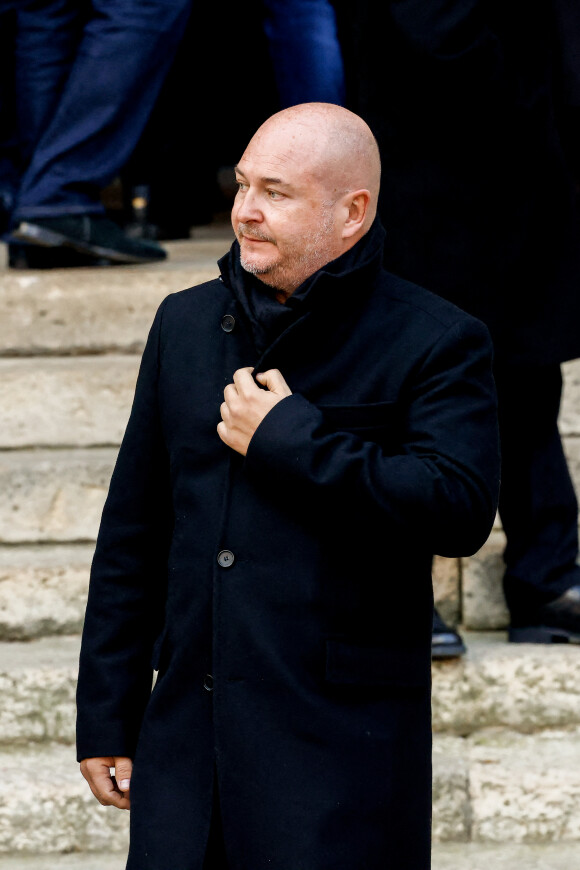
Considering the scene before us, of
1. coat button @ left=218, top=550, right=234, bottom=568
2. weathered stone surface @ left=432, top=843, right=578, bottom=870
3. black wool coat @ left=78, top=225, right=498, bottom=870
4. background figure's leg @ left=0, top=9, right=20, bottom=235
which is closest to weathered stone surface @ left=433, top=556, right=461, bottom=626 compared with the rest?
weathered stone surface @ left=432, top=843, right=578, bottom=870

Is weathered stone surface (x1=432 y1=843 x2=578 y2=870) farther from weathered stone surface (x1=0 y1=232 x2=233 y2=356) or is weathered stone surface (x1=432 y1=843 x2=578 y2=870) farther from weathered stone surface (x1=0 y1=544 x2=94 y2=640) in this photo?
weathered stone surface (x1=0 y1=232 x2=233 y2=356)

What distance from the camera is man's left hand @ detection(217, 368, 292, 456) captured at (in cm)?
162

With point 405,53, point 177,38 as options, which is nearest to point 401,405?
point 405,53

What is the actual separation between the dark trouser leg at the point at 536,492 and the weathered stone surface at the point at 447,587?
0.18m

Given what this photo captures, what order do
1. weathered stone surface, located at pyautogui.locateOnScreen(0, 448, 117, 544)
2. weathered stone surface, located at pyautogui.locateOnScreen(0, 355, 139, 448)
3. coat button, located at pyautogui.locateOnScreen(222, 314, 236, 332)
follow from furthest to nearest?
weathered stone surface, located at pyautogui.locateOnScreen(0, 355, 139, 448)
weathered stone surface, located at pyautogui.locateOnScreen(0, 448, 117, 544)
coat button, located at pyautogui.locateOnScreen(222, 314, 236, 332)

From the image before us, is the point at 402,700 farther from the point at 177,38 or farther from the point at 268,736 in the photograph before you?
the point at 177,38

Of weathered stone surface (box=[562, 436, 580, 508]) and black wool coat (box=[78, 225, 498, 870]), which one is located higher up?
black wool coat (box=[78, 225, 498, 870])

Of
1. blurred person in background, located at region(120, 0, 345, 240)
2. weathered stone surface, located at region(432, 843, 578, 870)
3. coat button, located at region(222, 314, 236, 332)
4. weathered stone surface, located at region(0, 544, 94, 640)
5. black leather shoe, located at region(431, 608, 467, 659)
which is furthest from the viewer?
blurred person in background, located at region(120, 0, 345, 240)

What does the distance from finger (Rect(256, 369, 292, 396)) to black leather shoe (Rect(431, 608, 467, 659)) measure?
4.00 ft

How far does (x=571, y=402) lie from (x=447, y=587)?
69cm

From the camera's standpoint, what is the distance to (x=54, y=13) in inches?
150

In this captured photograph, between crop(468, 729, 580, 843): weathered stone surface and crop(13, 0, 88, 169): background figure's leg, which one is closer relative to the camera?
crop(468, 729, 580, 843): weathered stone surface

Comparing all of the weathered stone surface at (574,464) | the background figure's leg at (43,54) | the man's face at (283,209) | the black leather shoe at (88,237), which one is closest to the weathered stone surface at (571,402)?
the weathered stone surface at (574,464)

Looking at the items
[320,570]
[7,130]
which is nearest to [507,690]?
[320,570]
